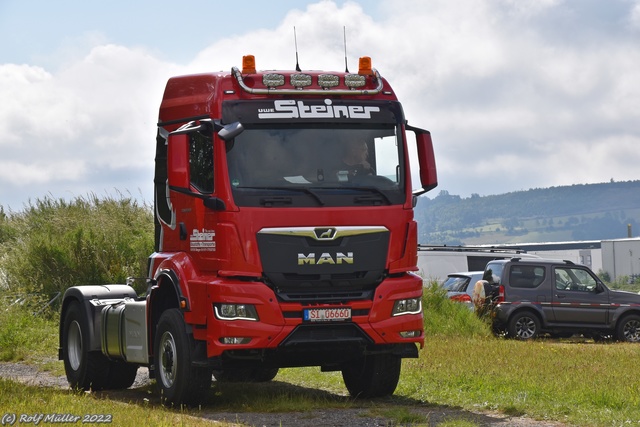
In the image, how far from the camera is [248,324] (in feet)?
36.9

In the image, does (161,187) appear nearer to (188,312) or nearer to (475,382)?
(188,312)

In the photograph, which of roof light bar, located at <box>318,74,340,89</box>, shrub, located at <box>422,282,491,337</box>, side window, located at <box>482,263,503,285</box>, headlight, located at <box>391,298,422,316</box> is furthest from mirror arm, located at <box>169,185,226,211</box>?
side window, located at <box>482,263,503,285</box>

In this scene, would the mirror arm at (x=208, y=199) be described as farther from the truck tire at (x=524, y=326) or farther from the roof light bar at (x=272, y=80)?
the truck tire at (x=524, y=326)

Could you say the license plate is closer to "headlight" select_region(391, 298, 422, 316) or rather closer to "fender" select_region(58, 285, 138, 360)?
"headlight" select_region(391, 298, 422, 316)

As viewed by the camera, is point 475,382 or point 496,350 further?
point 496,350

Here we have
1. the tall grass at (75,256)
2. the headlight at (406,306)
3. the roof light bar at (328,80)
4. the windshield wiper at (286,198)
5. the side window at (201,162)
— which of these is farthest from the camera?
the tall grass at (75,256)

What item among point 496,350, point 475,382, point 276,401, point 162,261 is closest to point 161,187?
point 162,261

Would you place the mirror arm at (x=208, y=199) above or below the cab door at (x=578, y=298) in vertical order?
above

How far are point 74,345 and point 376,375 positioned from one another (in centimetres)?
448

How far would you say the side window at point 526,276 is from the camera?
26625 mm

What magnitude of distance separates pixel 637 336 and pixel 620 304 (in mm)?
880

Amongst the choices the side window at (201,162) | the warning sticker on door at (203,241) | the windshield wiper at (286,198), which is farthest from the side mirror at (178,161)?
the windshield wiper at (286,198)

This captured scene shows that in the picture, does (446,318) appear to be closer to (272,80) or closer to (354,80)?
(354,80)

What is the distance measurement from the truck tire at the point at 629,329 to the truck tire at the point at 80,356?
15.9 m
